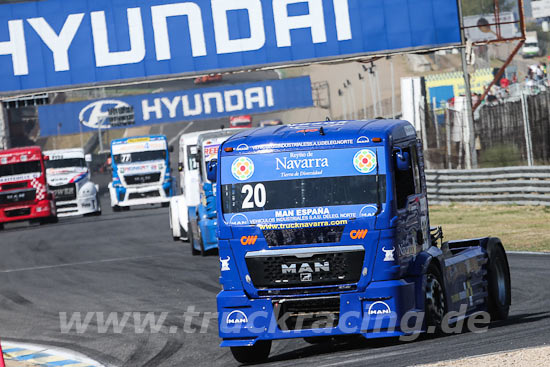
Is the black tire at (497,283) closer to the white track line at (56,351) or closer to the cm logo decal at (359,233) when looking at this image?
the cm logo decal at (359,233)

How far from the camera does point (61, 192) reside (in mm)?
40219

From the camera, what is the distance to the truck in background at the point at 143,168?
130ft

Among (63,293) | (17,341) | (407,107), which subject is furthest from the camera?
(407,107)

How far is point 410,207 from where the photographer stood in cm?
1030

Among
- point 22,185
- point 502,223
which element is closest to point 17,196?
point 22,185

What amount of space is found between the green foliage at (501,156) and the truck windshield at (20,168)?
50.3 ft

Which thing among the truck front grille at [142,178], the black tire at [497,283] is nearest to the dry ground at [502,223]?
the black tire at [497,283]

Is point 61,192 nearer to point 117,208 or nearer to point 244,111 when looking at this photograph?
point 117,208

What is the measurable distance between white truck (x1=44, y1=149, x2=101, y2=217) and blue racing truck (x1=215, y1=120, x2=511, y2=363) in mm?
30152

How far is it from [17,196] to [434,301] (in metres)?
28.8

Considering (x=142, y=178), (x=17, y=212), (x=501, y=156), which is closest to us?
(x=501, y=156)

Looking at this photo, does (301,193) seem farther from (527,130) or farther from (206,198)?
(527,130)

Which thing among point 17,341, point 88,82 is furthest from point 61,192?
point 17,341

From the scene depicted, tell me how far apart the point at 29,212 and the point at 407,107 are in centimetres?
1396
